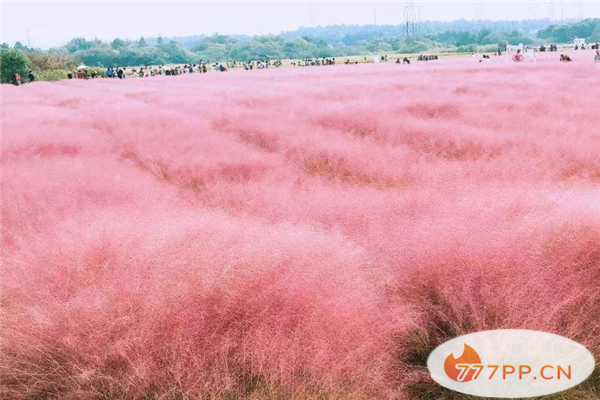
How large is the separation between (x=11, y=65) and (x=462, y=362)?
2252 inches

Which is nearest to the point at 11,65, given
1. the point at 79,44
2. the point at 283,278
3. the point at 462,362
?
the point at 283,278

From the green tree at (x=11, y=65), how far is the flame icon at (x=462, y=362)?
55.7 meters

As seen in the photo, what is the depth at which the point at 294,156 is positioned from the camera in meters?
9.00

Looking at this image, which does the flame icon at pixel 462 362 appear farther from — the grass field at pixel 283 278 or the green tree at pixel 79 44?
the green tree at pixel 79 44

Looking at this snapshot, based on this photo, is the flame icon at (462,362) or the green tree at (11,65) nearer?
the flame icon at (462,362)

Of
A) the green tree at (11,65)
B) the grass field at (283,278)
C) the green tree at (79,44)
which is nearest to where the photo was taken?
the grass field at (283,278)

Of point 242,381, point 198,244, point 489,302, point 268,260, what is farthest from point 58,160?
point 489,302

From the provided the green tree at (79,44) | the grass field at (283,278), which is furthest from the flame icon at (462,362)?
the green tree at (79,44)

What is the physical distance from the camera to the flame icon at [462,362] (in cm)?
302

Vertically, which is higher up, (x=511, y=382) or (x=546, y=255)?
(x=546, y=255)

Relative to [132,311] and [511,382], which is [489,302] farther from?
[132,311]

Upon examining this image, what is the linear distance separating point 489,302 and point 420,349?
542 millimetres

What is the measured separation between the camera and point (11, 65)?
165 ft

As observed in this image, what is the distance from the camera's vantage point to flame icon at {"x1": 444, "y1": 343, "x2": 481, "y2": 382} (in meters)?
3.02
